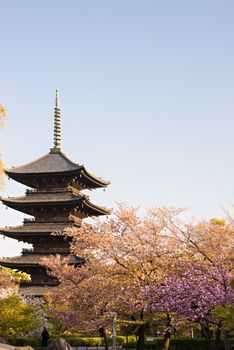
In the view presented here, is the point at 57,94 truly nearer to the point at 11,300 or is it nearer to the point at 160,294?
the point at 11,300

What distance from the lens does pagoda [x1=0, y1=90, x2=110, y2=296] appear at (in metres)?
48.9

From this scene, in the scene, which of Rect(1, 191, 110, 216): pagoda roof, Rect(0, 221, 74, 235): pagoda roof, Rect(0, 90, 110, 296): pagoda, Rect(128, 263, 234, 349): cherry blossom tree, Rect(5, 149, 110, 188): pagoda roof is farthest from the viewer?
Rect(5, 149, 110, 188): pagoda roof

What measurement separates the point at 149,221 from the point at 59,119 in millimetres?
36061

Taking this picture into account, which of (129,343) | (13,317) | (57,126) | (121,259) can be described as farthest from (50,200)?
(121,259)

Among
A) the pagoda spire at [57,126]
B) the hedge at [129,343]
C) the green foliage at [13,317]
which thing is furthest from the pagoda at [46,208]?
the green foliage at [13,317]

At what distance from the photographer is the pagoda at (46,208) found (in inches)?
1927

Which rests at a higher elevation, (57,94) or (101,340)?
(57,94)

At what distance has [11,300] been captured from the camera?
3522cm

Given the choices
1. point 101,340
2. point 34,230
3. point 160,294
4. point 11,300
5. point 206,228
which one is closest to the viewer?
point 160,294

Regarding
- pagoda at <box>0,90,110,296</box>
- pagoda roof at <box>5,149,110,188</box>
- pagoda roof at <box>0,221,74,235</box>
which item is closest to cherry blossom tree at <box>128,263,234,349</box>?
pagoda at <box>0,90,110,296</box>

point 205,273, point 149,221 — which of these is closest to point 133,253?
point 149,221

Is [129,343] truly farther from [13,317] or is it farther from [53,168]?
[53,168]

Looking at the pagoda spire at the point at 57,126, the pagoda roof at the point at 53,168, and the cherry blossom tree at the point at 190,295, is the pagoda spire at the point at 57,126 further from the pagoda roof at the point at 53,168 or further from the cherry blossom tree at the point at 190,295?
the cherry blossom tree at the point at 190,295

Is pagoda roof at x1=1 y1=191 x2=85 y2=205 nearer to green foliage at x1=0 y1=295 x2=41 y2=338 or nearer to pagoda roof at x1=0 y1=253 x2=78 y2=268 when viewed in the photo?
pagoda roof at x1=0 y1=253 x2=78 y2=268
